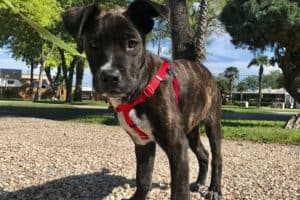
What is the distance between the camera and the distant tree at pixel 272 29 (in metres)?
16.9

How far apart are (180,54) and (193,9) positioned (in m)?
30.4

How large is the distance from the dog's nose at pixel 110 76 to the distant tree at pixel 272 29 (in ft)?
46.7

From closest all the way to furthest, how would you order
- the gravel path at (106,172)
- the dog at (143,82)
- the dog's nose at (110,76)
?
the dog's nose at (110,76), the dog at (143,82), the gravel path at (106,172)

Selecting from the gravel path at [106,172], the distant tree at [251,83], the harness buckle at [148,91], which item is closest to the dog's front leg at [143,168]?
the gravel path at [106,172]

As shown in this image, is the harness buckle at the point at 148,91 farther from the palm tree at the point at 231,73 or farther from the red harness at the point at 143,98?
the palm tree at the point at 231,73

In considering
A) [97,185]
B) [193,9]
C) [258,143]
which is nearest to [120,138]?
[258,143]

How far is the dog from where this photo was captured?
11.8 ft

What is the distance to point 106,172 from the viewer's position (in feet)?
22.5

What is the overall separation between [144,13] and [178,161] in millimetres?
1262

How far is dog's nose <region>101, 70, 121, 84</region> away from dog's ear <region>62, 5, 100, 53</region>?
44cm

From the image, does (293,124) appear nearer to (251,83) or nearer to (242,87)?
(242,87)

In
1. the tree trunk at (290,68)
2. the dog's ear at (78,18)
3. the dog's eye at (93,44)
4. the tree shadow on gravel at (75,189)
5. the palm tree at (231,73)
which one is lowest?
the tree shadow on gravel at (75,189)

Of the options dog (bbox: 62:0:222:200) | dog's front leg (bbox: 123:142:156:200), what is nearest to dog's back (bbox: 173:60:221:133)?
dog (bbox: 62:0:222:200)

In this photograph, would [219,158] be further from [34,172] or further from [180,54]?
[180,54]
